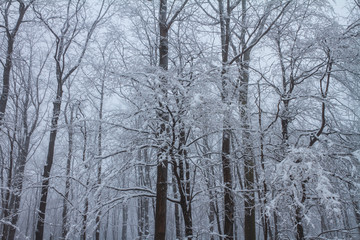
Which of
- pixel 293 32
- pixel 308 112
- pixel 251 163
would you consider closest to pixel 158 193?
pixel 251 163

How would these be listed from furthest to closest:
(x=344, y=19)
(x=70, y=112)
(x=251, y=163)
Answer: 1. (x=70, y=112)
2. (x=251, y=163)
3. (x=344, y=19)

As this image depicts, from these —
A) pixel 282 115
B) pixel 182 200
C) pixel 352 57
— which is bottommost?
pixel 182 200

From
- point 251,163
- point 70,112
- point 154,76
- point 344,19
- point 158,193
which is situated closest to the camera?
point 154,76

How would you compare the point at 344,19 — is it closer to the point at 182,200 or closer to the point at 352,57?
the point at 352,57

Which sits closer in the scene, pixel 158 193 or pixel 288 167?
pixel 288 167

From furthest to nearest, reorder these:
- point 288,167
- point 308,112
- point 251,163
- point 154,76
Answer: point 251,163 < point 308,112 < point 154,76 < point 288,167

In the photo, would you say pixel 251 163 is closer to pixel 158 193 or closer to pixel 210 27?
pixel 158 193

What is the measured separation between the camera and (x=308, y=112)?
21.2 feet

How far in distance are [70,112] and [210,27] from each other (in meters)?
10.3

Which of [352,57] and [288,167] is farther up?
[352,57]

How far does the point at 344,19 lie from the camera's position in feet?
19.5

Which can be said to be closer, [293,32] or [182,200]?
[182,200]

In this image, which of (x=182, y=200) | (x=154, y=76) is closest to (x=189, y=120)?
(x=154, y=76)

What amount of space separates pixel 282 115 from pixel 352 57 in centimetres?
187
